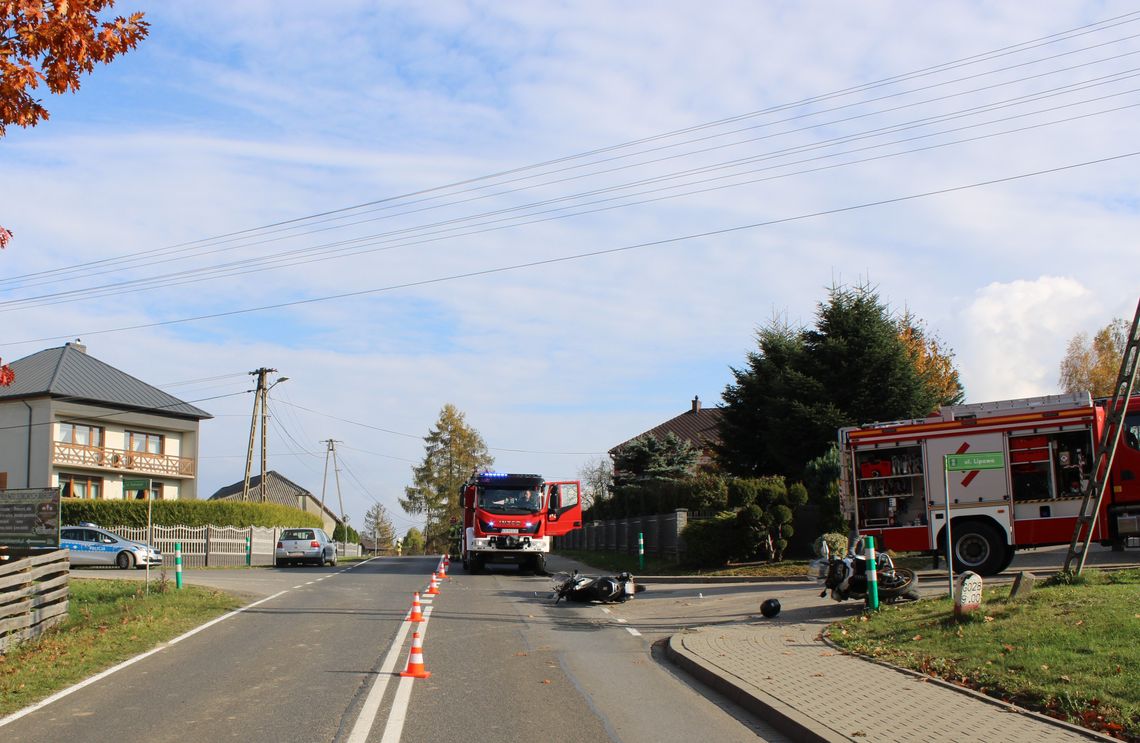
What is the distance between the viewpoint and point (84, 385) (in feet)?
183

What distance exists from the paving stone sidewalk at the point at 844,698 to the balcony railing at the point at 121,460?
49071 mm

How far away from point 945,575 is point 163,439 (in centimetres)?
5165

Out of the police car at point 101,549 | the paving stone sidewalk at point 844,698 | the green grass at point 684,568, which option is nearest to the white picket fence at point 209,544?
the police car at point 101,549

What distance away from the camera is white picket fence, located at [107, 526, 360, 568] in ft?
127

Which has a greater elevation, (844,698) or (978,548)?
(978,548)

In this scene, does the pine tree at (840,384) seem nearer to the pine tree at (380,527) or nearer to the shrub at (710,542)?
the shrub at (710,542)

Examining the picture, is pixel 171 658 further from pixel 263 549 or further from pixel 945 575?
pixel 263 549

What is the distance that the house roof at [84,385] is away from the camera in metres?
53.5

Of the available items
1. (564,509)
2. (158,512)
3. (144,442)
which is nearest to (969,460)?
(564,509)

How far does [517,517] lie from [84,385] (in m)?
37.4

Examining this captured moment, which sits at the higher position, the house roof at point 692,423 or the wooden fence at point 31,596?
the house roof at point 692,423

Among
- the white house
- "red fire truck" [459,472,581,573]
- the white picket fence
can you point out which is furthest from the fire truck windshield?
the white house

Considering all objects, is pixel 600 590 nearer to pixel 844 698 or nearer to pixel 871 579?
pixel 871 579

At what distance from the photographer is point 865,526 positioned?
20.0m
